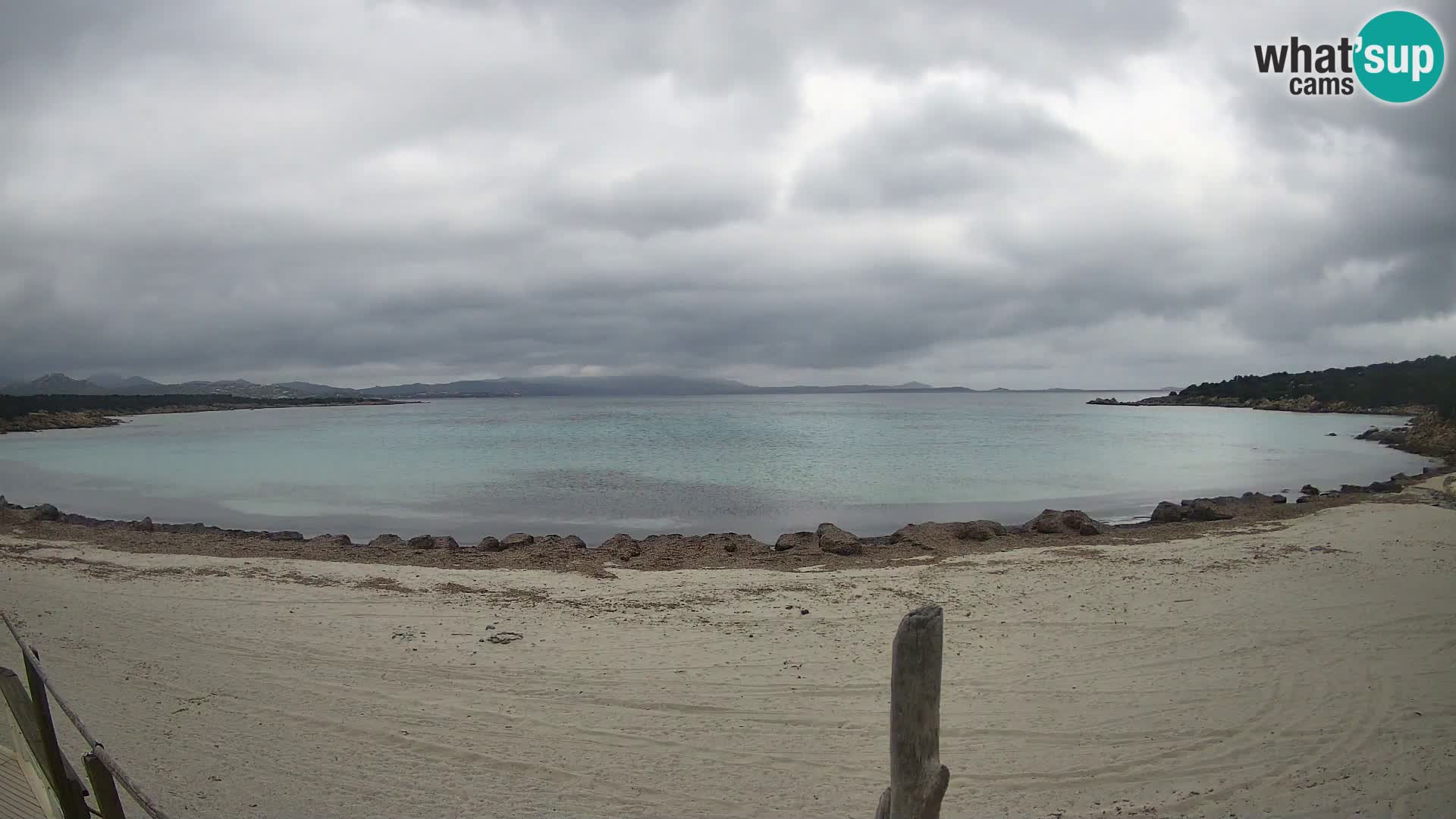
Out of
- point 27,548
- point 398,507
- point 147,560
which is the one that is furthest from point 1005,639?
point 398,507

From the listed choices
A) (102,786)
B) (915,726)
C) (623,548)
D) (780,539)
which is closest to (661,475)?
(780,539)

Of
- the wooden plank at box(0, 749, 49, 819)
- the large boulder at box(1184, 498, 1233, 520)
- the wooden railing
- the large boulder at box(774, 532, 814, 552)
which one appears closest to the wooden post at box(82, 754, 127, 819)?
the wooden railing

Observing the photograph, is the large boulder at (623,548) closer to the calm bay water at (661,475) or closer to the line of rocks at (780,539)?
the line of rocks at (780,539)

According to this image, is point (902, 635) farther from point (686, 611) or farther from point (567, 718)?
point (686, 611)

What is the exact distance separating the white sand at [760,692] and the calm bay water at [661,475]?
10175 mm

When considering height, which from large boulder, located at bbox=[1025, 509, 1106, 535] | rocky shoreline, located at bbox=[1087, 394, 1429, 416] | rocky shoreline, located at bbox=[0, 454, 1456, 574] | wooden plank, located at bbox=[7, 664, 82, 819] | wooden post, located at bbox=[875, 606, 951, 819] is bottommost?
rocky shoreline, located at bbox=[0, 454, 1456, 574]

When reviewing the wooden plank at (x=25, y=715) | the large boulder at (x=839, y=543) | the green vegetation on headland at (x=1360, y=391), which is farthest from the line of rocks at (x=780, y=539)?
the green vegetation on headland at (x=1360, y=391)

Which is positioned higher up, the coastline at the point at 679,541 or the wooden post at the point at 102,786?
the wooden post at the point at 102,786

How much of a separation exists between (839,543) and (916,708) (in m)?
11.9

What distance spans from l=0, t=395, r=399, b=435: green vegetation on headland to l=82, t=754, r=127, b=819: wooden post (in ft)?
Result: 318

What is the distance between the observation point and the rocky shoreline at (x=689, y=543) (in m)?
14.7

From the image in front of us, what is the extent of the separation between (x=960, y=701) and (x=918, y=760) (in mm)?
3837

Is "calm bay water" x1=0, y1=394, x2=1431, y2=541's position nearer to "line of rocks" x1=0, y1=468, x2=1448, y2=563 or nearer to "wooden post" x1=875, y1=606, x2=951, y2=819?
"line of rocks" x1=0, y1=468, x2=1448, y2=563

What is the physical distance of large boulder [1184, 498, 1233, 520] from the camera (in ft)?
59.4
